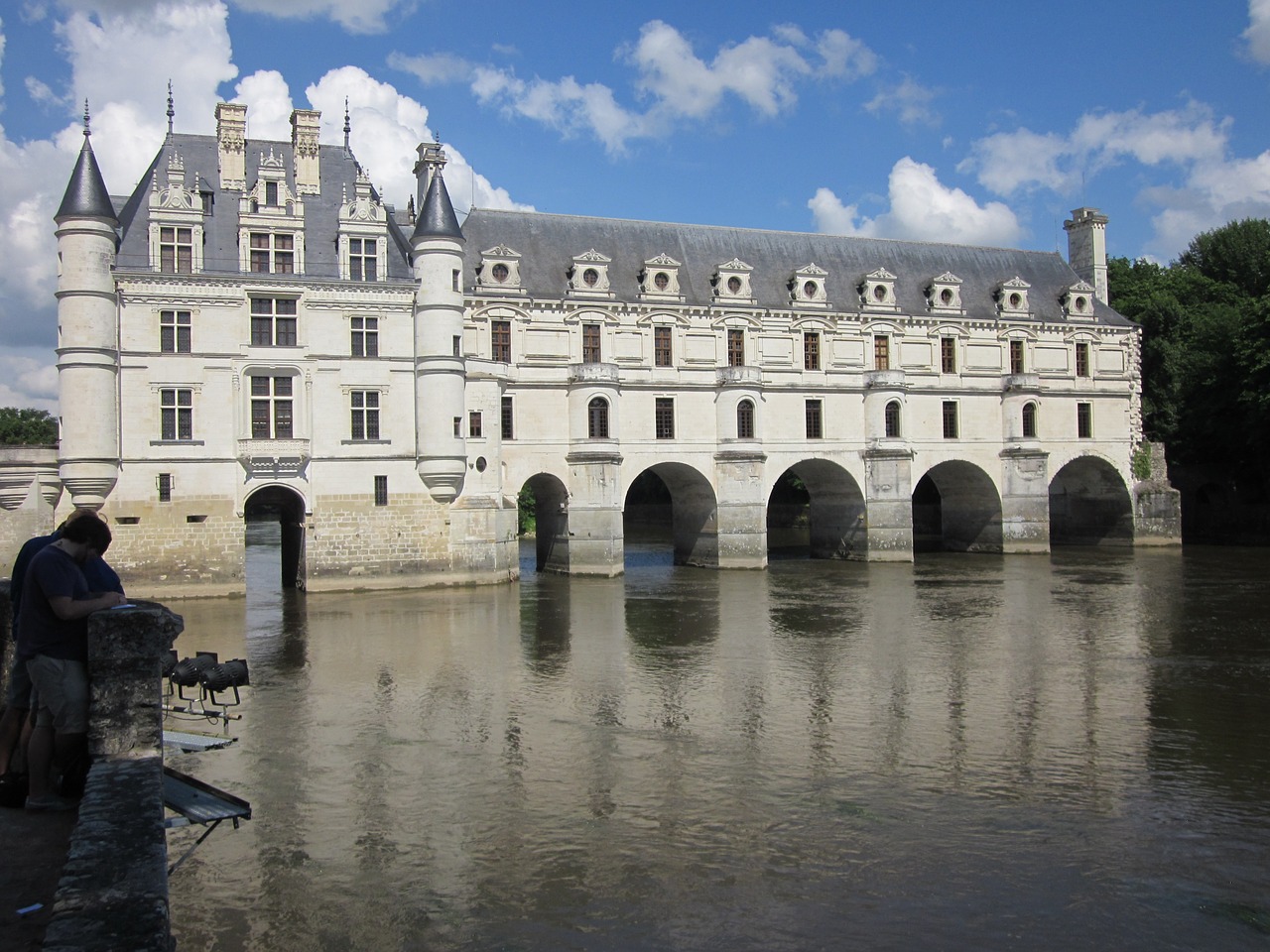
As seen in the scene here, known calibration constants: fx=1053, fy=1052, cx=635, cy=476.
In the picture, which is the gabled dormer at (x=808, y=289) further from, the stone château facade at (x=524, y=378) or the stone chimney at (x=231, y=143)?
the stone chimney at (x=231, y=143)

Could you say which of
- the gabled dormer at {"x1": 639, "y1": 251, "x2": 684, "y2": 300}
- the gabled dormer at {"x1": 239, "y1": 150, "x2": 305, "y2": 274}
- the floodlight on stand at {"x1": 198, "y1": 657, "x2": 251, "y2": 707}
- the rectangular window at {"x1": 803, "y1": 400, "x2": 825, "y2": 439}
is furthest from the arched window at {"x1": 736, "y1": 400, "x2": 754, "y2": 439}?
the floodlight on stand at {"x1": 198, "y1": 657, "x2": 251, "y2": 707}

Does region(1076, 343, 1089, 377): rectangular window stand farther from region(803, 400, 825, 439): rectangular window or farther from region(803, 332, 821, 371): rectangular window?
region(803, 400, 825, 439): rectangular window

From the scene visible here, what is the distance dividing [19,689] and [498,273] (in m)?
28.0

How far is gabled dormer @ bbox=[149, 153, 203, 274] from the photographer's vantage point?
2828 cm

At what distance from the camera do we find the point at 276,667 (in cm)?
1866

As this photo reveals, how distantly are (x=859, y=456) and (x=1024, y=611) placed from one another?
14023 mm

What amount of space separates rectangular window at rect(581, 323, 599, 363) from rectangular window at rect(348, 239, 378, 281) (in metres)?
7.38

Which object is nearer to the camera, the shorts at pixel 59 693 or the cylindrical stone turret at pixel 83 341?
the shorts at pixel 59 693

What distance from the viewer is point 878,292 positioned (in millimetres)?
39031

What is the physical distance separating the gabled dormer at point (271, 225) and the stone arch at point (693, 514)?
1344cm

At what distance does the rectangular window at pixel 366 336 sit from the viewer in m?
30.3

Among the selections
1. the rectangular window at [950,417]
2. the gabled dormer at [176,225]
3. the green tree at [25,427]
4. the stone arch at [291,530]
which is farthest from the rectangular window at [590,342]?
the green tree at [25,427]

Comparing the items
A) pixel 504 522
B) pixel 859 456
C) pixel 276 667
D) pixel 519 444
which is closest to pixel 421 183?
pixel 519 444

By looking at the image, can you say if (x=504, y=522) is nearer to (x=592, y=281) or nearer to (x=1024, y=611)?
(x=592, y=281)
